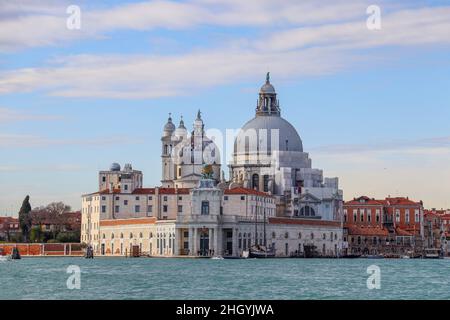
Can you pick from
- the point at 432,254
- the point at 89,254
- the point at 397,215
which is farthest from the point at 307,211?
the point at 89,254

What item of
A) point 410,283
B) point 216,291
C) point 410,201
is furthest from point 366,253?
point 216,291

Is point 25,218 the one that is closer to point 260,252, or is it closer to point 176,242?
point 176,242

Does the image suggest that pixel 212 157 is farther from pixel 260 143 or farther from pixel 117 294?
pixel 117 294

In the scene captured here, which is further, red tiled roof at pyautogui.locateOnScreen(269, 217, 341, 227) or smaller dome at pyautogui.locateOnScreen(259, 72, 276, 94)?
smaller dome at pyautogui.locateOnScreen(259, 72, 276, 94)

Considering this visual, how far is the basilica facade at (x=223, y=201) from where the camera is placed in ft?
244

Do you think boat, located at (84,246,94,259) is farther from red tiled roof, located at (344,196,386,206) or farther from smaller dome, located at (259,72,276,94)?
red tiled roof, located at (344,196,386,206)

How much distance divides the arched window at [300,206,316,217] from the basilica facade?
0.07 metres

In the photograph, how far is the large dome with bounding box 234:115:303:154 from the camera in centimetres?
8500

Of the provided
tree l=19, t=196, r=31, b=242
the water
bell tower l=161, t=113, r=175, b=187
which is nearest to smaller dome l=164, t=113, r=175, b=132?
bell tower l=161, t=113, r=175, b=187

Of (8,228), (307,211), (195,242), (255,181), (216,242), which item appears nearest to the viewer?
(216,242)

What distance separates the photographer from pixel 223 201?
254ft

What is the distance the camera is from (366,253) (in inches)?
3509

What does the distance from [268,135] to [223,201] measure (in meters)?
9.22

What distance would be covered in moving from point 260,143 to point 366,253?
11.4 m
